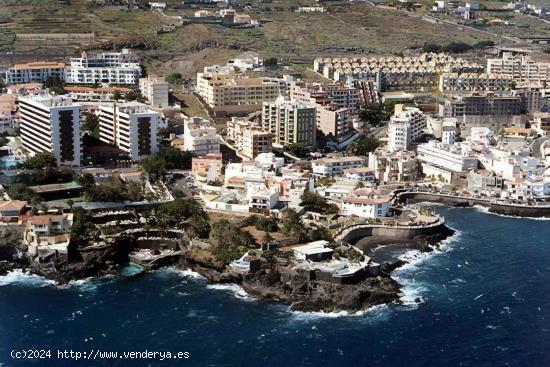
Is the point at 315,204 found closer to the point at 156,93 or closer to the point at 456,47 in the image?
the point at 156,93

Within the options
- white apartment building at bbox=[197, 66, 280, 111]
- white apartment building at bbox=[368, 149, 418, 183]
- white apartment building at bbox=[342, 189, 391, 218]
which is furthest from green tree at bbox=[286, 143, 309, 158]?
white apartment building at bbox=[342, 189, 391, 218]

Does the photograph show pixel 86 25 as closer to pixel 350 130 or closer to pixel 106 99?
pixel 106 99

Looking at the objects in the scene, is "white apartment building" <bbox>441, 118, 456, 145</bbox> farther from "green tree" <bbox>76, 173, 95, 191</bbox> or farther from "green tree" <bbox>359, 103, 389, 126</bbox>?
"green tree" <bbox>76, 173, 95, 191</bbox>

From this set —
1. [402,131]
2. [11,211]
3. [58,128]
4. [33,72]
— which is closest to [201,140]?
[58,128]

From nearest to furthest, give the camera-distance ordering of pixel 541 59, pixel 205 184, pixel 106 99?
1. pixel 205 184
2. pixel 106 99
3. pixel 541 59

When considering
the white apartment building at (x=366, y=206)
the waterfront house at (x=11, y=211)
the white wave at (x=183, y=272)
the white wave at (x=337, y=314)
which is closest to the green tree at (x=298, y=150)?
the white apartment building at (x=366, y=206)

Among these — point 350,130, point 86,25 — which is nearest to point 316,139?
point 350,130
